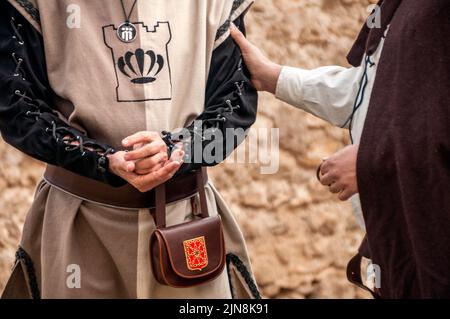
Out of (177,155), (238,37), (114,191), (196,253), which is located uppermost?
(238,37)

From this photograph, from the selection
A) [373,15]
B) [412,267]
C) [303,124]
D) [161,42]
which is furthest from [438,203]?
[303,124]

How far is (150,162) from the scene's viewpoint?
6.55 ft

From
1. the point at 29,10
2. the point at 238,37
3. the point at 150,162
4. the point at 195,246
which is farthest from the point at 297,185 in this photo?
the point at 29,10

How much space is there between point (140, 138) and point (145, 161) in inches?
2.4

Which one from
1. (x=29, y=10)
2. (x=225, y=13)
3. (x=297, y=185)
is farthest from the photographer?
(x=297, y=185)

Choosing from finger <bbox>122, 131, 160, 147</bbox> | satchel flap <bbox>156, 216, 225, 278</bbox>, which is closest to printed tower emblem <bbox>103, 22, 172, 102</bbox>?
finger <bbox>122, 131, 160, 147</bbox>

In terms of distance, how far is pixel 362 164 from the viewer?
188cm

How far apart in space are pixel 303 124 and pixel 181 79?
1.76 metres

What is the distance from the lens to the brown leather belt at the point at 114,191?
2125 millimetres

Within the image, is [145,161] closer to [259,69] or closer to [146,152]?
[146,152]

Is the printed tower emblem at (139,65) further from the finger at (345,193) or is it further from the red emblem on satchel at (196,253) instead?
the finger at (345,193)

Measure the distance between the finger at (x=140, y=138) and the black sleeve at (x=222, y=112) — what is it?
0.06 m

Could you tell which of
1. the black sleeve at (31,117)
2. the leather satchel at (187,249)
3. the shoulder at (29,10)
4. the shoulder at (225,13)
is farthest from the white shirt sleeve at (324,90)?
the shoulder at (29,10)
